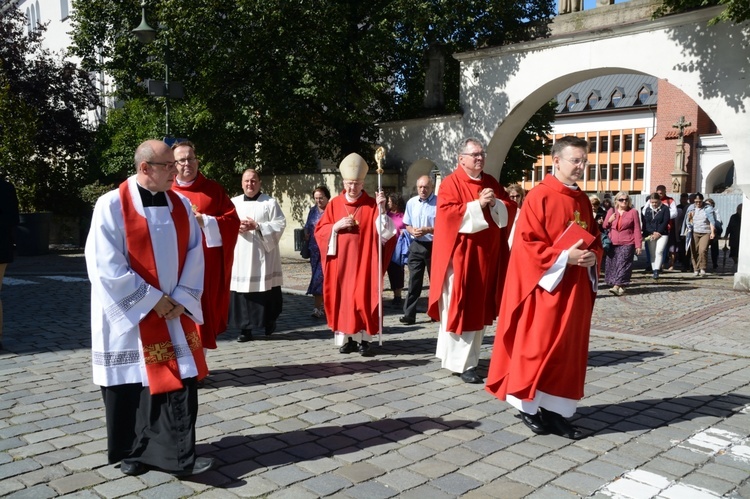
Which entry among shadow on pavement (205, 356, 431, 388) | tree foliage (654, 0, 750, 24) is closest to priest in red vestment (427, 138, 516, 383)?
shadow on pavement (205, 356, 431, 388)

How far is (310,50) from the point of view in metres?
16.7

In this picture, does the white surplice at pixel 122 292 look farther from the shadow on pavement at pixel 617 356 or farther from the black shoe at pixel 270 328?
the shadow on pavement at pixel 617 356

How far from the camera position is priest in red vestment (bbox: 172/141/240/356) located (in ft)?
21.0

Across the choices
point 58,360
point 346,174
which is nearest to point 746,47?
point 346,174

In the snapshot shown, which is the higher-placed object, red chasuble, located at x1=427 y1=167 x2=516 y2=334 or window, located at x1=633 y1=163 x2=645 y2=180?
window, located at x1=633 y1=163 x2=645 y2=180

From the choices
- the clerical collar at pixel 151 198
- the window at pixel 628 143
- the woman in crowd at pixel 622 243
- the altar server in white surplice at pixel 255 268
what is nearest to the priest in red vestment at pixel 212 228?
→ the altar server in white surplice at pixel 255 268

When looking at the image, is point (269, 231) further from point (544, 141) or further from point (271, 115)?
point (544, 141)

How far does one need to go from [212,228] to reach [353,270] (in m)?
1.70

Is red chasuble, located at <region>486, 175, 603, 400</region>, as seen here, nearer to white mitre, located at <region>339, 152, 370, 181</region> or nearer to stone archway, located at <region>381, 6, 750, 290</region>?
white mitre, located at <region>339, 152, 370, 181</region>

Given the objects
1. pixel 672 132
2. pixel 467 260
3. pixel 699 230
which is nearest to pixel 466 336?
pixel 467 260

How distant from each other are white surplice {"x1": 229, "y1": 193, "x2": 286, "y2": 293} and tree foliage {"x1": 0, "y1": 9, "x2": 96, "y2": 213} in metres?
15.3

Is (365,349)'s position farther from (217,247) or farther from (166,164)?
(166,164)

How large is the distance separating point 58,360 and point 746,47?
11796 millimetres

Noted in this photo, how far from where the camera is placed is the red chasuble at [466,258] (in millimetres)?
6453
